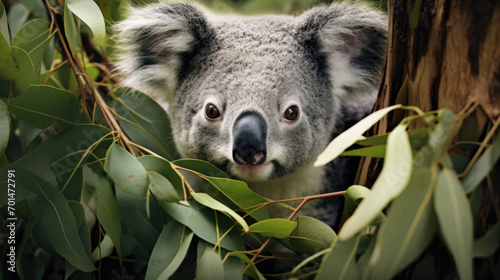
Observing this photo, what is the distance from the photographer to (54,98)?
1.46 metres

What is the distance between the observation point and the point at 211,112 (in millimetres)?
1512

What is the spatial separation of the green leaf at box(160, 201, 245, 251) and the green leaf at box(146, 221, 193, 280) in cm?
4

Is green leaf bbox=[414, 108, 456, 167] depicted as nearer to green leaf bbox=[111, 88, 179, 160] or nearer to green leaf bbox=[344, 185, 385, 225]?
green leaf bbox=[344, 185, 385, 225]

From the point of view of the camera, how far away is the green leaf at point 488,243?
0.90m

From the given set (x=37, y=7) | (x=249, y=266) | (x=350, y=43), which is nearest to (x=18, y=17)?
(x=37, y=7)

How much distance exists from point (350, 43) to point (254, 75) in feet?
1.60

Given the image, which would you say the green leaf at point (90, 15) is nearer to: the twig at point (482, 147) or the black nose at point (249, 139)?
the black nose at point (249, 139)

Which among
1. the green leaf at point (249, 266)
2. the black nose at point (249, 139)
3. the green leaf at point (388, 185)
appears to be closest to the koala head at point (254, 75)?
the black nose at point (249, 139)

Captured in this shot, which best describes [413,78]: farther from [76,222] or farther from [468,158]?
[76,222]

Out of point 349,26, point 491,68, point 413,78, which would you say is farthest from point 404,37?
point 349,26

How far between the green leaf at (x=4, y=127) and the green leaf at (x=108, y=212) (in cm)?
29

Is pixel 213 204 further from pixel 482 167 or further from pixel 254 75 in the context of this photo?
pixel 482 167

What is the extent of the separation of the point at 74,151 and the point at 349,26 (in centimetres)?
107

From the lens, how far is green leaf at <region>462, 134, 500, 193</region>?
0.88 metres
